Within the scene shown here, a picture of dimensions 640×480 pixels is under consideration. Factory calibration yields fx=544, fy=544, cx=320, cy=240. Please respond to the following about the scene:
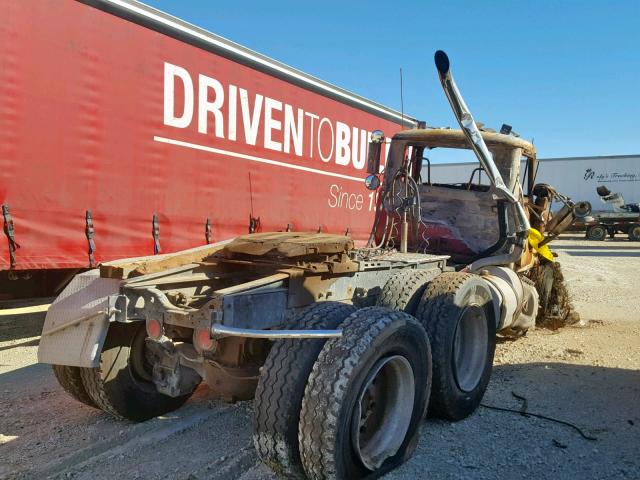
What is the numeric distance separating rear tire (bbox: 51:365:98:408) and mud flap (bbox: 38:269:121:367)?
0.32m

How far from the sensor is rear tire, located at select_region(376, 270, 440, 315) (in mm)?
3846

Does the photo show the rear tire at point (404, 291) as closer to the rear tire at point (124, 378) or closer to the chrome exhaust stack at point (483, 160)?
the chrome exhaust stack at point (483, 160)

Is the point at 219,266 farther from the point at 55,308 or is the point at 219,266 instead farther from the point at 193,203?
the point at 193,203

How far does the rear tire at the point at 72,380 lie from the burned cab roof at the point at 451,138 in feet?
12.6

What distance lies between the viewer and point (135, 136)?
550 centimetres

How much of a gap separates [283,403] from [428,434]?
1.41 meters

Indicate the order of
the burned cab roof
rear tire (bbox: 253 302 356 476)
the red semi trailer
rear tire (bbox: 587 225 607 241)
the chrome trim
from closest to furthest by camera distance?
the chrome trim, rear tire (bbox: 253 302 356 476), the red semi trailer, the burned cab roof, rear tire (bbox: 587 225 607 241)

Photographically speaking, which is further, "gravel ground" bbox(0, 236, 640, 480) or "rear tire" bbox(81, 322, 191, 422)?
"rear tire" bbox(81, 322, 191, 422)

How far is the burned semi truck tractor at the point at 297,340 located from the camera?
8.69 ft

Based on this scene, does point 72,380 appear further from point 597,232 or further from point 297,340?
point 597,232

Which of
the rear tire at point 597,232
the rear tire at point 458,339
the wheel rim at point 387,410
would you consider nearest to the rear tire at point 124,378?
the wheel rim at point 387,410

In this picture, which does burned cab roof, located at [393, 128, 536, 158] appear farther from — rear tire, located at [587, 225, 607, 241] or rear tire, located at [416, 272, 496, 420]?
rear tire, located at [587, 225, 607, 241]

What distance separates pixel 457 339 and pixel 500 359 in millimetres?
1716

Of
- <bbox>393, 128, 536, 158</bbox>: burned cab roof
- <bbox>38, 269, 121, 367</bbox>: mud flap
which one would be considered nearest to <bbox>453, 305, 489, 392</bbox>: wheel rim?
<bbox>393, 128, 536, 158</bbox>: burned cab roof
